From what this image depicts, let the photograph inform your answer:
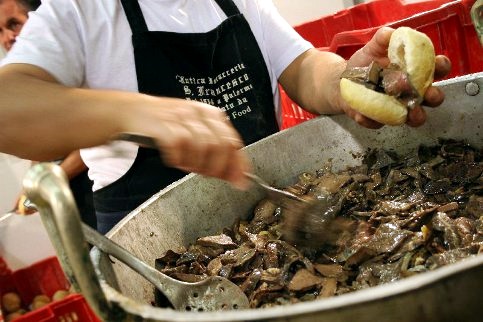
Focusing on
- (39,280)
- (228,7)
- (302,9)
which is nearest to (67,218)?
(228,7)

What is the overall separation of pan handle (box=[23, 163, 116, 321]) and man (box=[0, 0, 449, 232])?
13.5 inches

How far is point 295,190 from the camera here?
1402 millimetres

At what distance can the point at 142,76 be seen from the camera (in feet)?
5.10

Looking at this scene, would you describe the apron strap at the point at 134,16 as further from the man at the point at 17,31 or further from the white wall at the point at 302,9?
the white wall at the point at 302,9

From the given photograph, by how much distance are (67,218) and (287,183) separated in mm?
993

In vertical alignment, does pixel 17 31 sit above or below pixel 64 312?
above

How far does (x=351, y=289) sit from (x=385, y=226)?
20 cm

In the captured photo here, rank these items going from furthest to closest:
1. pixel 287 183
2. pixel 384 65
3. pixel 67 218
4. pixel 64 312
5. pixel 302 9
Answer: pixel 302 9, pixel 64 312, pixel 287 183, pixel 384 65, pixel 67 218

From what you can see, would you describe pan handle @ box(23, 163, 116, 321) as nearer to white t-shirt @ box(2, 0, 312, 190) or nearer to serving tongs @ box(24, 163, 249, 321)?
serving tongs @ box(24, 163, 249, 321)

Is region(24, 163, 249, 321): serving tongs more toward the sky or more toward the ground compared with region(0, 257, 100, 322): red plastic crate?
more toward the sky

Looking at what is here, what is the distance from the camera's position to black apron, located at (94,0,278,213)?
1.53 meters

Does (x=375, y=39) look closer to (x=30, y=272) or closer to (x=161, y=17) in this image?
(x=161, y=17)

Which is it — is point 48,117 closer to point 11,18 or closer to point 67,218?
point 67,218

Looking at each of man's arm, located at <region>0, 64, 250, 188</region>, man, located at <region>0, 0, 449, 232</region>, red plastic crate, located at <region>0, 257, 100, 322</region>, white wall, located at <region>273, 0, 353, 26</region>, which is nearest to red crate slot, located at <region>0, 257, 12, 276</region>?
red plastic crate, located at <region>0, 257, 100, 322</region>
